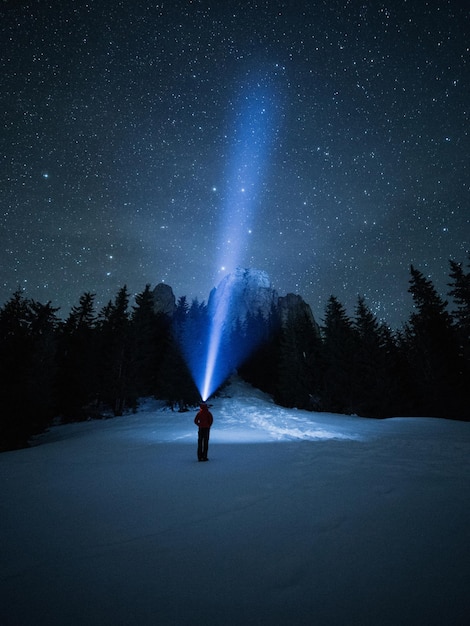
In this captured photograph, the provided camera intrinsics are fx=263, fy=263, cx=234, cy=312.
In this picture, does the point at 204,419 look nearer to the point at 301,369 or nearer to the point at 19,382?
the point at 19,382

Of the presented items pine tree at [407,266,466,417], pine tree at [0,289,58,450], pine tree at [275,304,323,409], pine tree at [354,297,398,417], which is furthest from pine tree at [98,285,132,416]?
pine tree at [407,266,466,417]

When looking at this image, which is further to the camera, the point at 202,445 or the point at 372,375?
the point at 372,375

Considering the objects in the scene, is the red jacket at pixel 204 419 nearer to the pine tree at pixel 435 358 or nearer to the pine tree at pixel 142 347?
the pine tree at pixel 142 347

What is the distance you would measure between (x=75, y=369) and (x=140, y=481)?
91.8 feet

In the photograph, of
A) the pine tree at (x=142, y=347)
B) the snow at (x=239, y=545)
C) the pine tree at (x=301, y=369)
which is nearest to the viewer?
the snow at (x=239, y=545)

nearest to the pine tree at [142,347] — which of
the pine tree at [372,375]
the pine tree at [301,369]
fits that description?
the pine tree at [301,369]

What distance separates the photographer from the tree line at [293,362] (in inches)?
995

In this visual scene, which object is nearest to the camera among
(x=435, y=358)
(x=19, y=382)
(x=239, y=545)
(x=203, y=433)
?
(x=239, y=545)

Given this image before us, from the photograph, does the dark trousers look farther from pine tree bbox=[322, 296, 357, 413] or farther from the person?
pine tree bbox=[322, 296, 357, 413]

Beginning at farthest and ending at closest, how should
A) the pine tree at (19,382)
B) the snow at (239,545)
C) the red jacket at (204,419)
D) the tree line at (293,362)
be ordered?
the tree line at (293,362) < the pine tree at (19,382) < the red jacket at (204,419) < the snow at (239,545)

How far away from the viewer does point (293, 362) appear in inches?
1464

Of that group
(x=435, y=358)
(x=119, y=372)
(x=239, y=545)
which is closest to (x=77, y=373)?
(x=119, y=372)

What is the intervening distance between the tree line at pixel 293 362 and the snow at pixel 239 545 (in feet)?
58.9

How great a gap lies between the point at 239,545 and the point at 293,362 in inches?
1382
